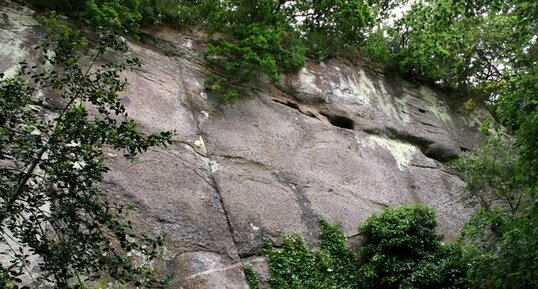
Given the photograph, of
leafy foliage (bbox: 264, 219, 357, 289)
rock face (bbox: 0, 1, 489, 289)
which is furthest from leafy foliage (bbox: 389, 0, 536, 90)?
leafy foliage (bbox: 264, 219, 357, 289)

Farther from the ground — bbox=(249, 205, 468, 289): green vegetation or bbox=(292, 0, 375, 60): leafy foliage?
bbox=(292, 0, 375, 60): leafy foliage

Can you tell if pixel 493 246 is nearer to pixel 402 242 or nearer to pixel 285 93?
pixel 402 242

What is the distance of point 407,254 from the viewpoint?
27.9 ft

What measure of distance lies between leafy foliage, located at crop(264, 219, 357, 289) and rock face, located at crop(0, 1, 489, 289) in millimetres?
258

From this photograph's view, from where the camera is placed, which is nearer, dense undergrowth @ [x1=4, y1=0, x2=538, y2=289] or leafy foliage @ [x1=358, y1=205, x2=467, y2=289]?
dense undergrowth @ [x1=4, y1=0, x2=538, y2=289]

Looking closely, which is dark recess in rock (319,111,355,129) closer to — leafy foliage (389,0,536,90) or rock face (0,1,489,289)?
rock face (0,1,489,289)

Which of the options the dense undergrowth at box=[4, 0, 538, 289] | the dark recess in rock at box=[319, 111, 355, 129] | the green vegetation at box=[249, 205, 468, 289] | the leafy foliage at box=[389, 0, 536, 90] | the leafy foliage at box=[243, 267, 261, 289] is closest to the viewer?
the dense undergrowth at box=[4, 0, 538, 289]

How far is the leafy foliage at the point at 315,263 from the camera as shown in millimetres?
7867

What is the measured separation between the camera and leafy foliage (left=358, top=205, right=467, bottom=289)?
26.7ft

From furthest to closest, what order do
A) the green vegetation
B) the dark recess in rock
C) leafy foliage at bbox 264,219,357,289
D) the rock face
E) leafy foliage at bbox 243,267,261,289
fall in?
1. the dark recess in rock
2. the green vegetation
3. leafy foliage at bbox 264,219,357,289
4. the rock face
5. leafy foliage at bbox 243,267,261,289

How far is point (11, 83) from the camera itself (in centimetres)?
405

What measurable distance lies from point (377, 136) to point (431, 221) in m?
3.18

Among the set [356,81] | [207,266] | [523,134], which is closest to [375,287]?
[207,266]

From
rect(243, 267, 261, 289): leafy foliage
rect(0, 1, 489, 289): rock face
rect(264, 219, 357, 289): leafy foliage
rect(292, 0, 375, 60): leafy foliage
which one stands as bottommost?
rect(243, 267, 261, 289): leafy foliage
